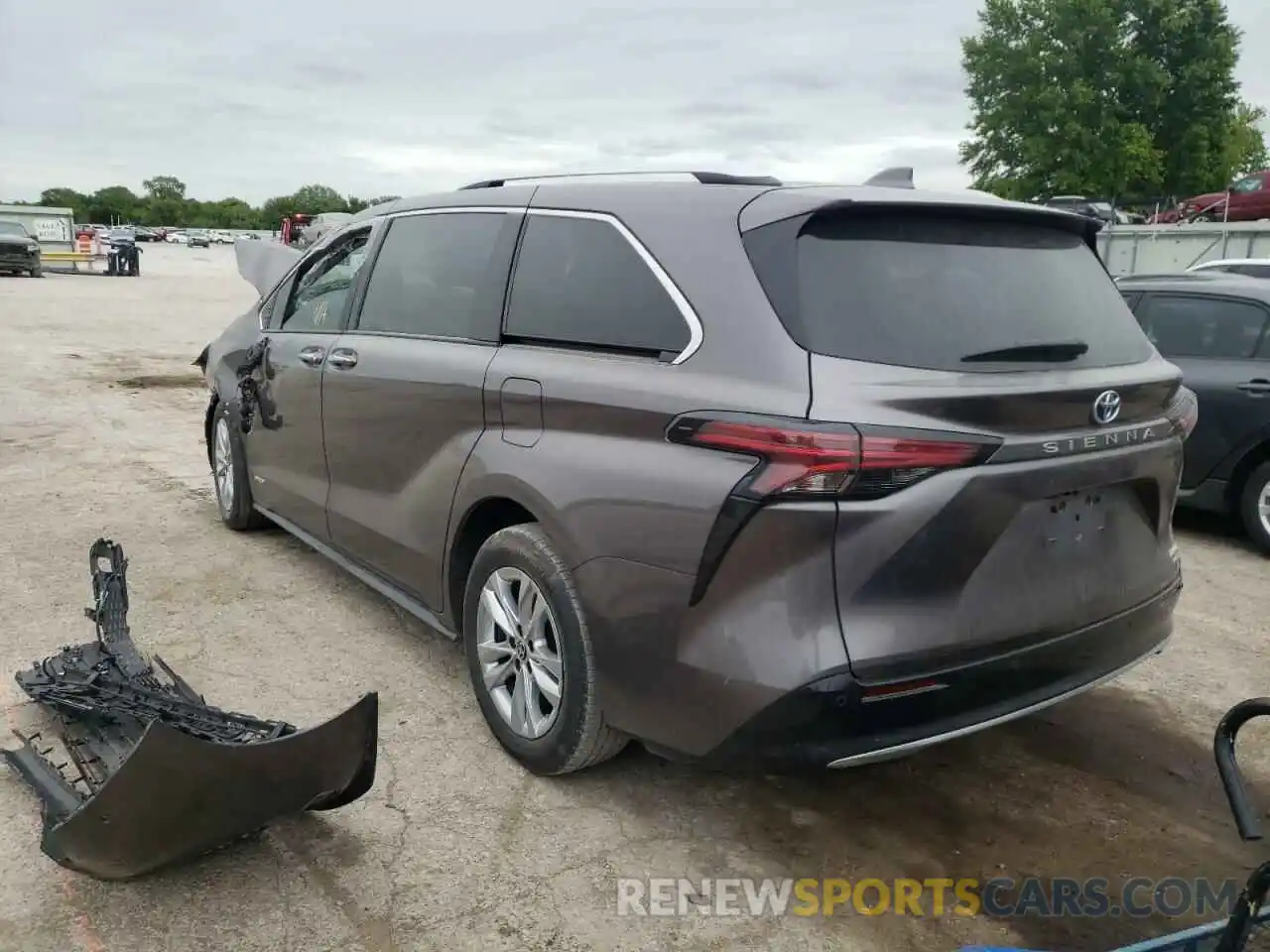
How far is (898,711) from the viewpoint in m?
2.56

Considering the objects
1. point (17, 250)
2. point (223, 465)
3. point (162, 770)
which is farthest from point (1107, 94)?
point (162, 770)

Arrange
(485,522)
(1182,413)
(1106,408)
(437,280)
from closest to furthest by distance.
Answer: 1. (1106,408)
2. (1182,413)
3. (485,522)
4. (437,280)

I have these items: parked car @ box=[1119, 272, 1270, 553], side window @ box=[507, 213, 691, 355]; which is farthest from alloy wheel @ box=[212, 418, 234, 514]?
parked car @ box=[1119, 272, 1270, 553]

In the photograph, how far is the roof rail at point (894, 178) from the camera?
10.8 feet

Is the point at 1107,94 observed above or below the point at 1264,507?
above

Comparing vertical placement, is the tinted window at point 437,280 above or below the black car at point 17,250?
below

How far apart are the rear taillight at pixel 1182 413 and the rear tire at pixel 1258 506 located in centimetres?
319

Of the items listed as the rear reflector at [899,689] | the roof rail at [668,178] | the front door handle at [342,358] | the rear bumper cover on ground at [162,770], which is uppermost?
the roof rail at [668,178]

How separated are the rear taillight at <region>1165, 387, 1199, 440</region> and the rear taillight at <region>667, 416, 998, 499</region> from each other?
3.34ft

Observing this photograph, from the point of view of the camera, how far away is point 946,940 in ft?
8.69

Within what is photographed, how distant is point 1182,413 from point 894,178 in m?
1.13

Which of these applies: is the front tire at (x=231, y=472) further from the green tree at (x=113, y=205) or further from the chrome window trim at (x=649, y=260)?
the green tree at (x=113, y=205)

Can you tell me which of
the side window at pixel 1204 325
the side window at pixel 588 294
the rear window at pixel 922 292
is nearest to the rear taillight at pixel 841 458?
the rear window at pixel 922 292

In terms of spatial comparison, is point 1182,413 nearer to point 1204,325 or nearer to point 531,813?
point 531,813
